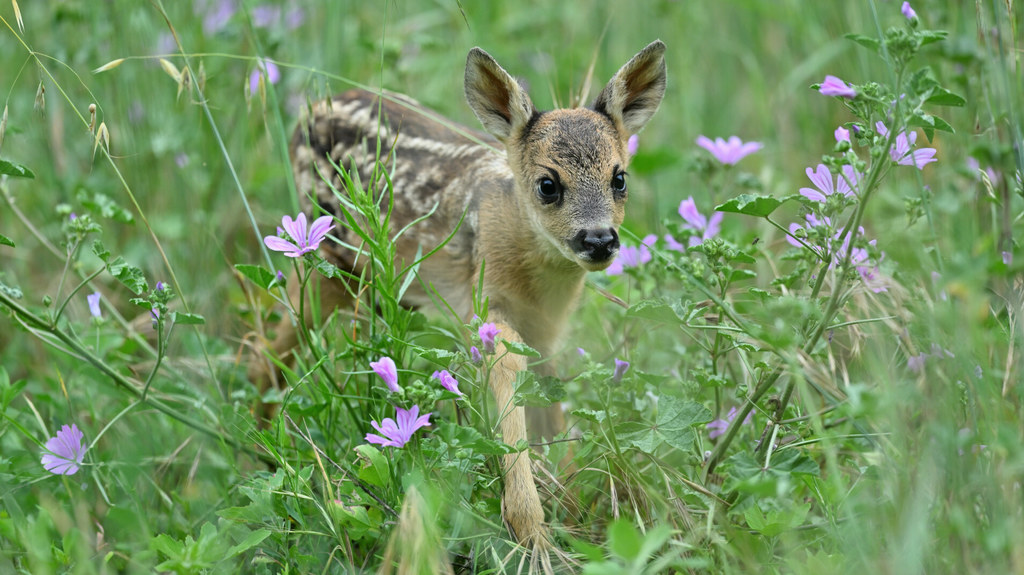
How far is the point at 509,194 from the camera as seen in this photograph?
4457 millimetres

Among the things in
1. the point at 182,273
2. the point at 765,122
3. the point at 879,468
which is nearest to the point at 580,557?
the point at 879,468

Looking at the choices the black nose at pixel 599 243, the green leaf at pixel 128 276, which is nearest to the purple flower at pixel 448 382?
the black nose at pixel 599 243

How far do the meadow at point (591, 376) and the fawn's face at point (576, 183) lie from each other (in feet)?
0.93

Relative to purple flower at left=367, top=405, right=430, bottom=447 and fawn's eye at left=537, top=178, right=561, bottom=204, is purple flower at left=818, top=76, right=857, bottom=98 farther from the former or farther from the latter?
purple flower at left=367, top=405, right=430, bottom=447

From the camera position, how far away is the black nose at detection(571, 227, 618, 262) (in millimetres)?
3660

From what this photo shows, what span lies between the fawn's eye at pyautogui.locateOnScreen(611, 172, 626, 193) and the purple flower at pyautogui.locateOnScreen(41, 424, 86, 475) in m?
2.18

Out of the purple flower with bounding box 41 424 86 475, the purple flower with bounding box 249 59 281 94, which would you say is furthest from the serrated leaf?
the purple flower with bounding box 41 424 86 475

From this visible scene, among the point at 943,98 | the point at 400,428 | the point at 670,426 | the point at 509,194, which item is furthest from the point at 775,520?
the point at 509,194

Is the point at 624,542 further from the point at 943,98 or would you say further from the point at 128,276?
the point at 128,276

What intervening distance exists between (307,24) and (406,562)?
4.79 metres

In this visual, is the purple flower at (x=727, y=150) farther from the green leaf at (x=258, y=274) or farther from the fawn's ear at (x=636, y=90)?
the green leaf at (x=258, y=274)

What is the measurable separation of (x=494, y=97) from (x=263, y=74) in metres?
0.97

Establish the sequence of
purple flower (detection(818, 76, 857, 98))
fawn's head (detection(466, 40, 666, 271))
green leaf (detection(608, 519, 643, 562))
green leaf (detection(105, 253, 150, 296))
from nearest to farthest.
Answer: green leaf (detection(608, 519, 643, 562)) < purple flower (detection(818, 76, 857, 98)) < green leaf (detection(105, 253, 150, 296)) < fawn's head (detection(466, 40, 666, 271))

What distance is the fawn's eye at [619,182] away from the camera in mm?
4059
